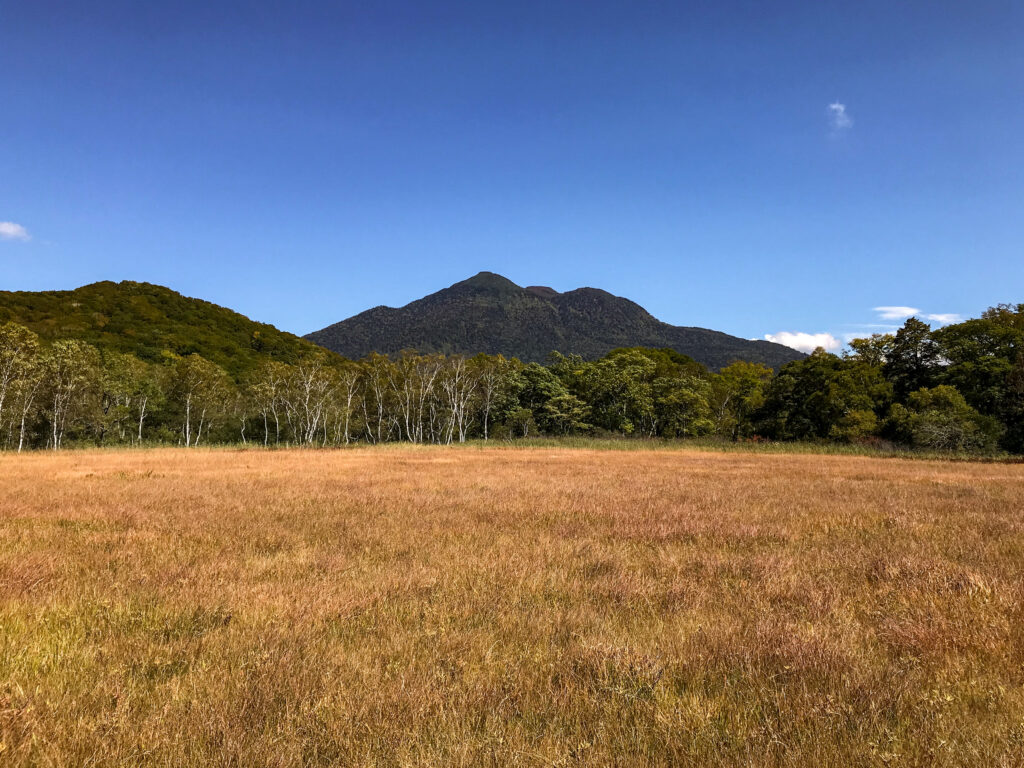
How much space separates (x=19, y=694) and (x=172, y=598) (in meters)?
2.18

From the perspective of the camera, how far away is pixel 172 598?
5750mm

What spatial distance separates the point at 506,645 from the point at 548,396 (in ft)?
239

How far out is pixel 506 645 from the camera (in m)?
4.57

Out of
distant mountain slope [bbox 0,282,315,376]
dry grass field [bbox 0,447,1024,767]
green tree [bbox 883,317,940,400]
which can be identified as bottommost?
dry grass field [bbox 0,447,1024,767]

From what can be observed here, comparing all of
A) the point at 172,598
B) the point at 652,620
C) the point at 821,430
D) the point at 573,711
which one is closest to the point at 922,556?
the point at 652,620

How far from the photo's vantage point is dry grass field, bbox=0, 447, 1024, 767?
10.3 ft

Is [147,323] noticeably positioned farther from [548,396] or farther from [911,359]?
[911,359]

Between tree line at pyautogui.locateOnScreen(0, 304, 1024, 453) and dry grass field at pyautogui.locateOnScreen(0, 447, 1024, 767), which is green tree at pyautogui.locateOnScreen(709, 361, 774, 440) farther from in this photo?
dry grass field at pyautogui.locateOnScreen(0, 447, 1024, 767)

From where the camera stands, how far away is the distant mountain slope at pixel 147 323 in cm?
9581

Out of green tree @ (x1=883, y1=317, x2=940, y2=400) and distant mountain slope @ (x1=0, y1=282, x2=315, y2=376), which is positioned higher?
distant mountain slope @ (x1=0, y1=282, x2=315, y2=376)

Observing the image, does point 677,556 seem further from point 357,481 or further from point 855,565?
point 357,481

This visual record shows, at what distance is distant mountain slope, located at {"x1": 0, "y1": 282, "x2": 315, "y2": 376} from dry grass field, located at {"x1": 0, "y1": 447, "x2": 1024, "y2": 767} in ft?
343

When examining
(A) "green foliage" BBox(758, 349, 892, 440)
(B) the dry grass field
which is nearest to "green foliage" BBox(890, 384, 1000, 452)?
(A) "green foliage" BBox(758, 349, 892, 440)

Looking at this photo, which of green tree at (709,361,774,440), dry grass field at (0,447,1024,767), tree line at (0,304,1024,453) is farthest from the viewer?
green tree at (709,361,774,440)
